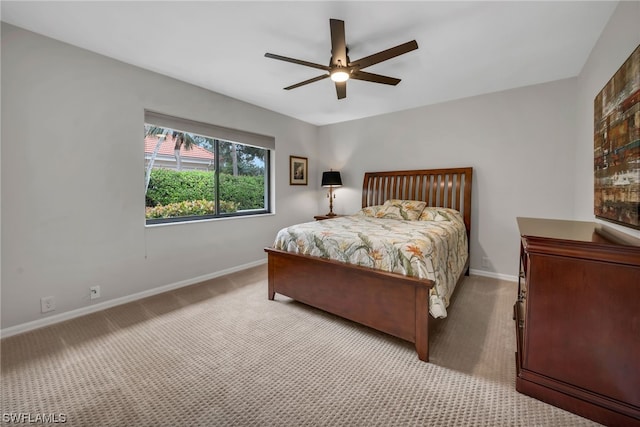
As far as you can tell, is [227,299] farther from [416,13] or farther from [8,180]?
[416,13]

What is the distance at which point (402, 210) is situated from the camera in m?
3.58

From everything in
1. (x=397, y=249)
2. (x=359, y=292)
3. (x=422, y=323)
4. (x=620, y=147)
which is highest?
(x=620, y=147)

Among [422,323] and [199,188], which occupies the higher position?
[199,188]

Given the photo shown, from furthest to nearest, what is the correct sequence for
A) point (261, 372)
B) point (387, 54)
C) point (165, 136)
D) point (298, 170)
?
point (298, 170) < point (165, 136) < point (387, 54) < point (261, 372)

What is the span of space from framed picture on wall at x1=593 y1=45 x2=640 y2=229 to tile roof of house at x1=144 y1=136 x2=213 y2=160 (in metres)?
3.88

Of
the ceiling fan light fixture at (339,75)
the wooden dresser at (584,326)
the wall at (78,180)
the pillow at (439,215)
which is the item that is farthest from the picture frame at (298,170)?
the wooden dresser at (584,326)

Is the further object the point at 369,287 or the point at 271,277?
the point at 271,277

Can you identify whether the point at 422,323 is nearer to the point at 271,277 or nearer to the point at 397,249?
the point at 397,249

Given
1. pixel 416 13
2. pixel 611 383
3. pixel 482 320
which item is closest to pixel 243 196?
pixel 416 13

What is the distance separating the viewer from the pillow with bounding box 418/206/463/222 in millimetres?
3289

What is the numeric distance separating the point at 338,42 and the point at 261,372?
90.6 inches

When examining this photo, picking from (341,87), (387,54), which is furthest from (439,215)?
(387,54)

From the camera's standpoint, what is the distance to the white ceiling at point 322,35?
6.12 feet

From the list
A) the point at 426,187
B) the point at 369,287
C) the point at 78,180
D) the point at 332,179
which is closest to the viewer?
the point at 369,287
